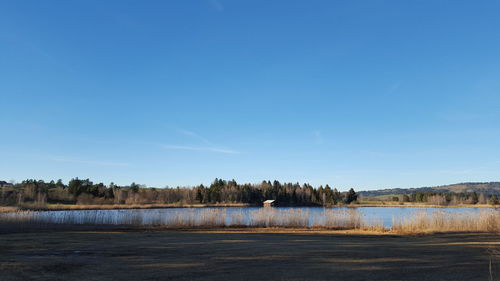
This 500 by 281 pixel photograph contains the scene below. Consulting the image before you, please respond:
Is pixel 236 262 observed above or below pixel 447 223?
below

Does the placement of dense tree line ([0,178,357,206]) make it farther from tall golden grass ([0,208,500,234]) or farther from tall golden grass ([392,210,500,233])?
tall golden grass ([392,210,500,233])

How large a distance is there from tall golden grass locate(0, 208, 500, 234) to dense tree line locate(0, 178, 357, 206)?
50624mm

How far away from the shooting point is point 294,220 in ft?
96.6

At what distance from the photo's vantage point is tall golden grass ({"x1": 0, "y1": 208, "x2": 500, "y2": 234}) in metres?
25.8

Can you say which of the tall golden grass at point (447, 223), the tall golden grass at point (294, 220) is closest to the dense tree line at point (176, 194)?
the tall golden grass at point (294, 220)

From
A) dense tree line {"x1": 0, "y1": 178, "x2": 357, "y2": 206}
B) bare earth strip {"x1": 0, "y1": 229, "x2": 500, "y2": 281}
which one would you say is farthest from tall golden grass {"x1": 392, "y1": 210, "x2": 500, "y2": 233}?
dense tree line {"x1": 0, "y1": 178, "x2": 357, "y2": 206}

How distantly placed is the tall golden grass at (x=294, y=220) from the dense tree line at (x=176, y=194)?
5062 centimetres

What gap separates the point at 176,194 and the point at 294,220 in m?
80.4

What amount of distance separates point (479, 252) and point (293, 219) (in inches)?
651

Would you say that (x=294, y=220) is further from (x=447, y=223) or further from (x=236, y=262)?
(x=236, y=262)

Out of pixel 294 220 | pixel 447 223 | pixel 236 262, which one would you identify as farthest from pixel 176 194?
pixel 236 262

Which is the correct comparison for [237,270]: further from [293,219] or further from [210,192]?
[210,192]

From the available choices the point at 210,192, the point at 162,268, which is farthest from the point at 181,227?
the point at 210,192

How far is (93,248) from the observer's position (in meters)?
15.0
